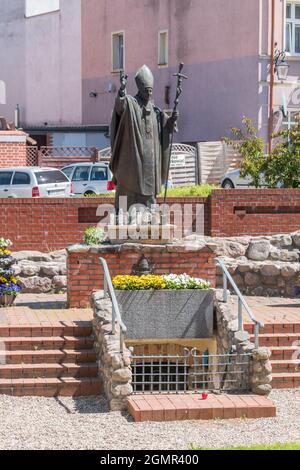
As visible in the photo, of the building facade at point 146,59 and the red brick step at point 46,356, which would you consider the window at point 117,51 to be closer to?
the building facade at point 146,59

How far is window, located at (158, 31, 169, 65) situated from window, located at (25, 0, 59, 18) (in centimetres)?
687

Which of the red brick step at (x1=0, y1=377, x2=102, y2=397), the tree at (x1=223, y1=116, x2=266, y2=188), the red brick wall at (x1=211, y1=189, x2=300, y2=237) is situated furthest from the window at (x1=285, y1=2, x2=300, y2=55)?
the red brick step at (x1=0, y1=377, x2=102, y2=397)

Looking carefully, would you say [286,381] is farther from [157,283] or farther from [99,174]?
[99,174]

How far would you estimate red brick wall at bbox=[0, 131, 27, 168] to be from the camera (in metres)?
31.8

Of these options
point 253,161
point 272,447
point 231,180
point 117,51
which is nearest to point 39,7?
point 117,51

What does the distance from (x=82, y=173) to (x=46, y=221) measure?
12.3 m

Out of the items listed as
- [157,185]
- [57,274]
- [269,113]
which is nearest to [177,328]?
[157,185]

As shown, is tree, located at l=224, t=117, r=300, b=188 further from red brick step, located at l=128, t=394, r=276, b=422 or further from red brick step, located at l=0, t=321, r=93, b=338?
red brick step, located at l=128, t=394, r=276, b=422

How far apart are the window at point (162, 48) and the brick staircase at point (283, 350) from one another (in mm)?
25789

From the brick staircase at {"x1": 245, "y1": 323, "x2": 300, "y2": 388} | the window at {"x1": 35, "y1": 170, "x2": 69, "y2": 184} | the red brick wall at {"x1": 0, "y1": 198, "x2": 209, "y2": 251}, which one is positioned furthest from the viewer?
the window at {"x1": 35, "y1": 170, "x2": 69, "y2": 184}

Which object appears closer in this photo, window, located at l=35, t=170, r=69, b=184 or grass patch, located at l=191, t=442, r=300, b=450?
grass patch, located at l=191, t=442, r=300, b=450

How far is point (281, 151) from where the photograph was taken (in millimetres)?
23016

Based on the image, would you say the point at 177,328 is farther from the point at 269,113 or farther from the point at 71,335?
the point at 269,113

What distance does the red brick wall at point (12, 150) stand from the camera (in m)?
31.8
